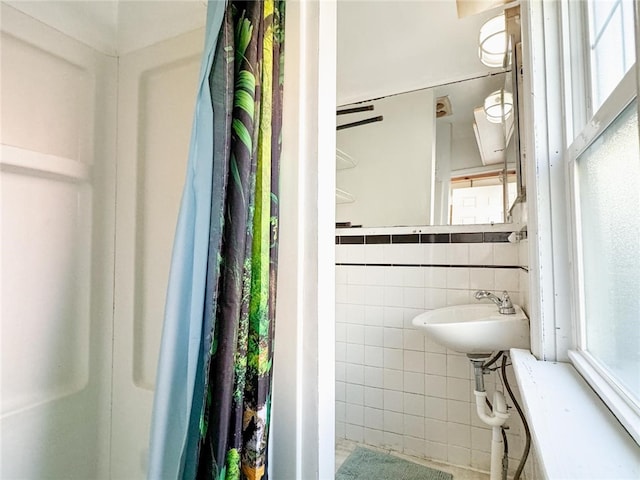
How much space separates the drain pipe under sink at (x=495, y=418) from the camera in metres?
1.34

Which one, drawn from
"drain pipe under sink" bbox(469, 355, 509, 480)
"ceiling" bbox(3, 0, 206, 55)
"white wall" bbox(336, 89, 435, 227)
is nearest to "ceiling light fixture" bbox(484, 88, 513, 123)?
"white wall" bbox(336, 89, 435, 227)

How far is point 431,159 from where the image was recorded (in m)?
1.86

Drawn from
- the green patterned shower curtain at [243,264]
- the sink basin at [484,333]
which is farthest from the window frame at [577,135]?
the green patterned shower curtain at [243,264]

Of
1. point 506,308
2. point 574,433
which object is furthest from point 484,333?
point 574,433

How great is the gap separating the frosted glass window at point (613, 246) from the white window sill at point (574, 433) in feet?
0.24

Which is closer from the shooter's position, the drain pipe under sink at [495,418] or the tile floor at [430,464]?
the drain pipe under sink at [495,418]

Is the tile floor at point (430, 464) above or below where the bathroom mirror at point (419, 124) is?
below

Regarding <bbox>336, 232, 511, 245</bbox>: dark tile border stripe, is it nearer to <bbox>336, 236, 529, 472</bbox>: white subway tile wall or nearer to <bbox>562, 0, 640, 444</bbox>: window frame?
<bbox>336, 236, 529, 472</bbox>: white subway tile wall

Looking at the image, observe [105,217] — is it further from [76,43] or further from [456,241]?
[456,241]

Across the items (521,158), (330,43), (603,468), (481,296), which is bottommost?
(603,468)

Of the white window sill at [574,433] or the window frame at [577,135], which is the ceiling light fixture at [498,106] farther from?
the white window sill at [574,433]

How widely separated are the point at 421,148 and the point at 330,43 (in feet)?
3.86

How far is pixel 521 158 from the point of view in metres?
1.29

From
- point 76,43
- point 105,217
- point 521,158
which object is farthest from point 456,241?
point 76,43
